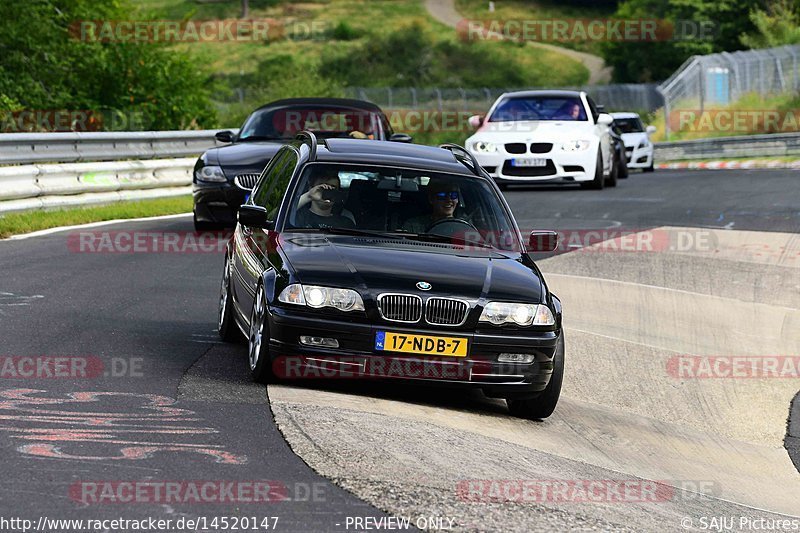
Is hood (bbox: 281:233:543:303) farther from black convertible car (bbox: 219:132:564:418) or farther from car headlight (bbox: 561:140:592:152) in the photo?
car headlight (bbox: 561:140:592:152)

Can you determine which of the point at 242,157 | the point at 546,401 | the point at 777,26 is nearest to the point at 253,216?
the point at 546,401

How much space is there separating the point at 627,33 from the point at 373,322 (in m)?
86.8

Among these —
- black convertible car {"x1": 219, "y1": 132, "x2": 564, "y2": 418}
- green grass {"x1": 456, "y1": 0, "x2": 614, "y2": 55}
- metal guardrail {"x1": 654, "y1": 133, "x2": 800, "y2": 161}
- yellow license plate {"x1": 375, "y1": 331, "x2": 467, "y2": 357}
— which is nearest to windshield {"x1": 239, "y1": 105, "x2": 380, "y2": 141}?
black convertible car {"x1": 219, "y1": 132, "x2": 564, "y2": 418}

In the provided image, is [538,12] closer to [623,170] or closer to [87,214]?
[623,170]

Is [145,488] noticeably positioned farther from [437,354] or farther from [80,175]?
[80,175]

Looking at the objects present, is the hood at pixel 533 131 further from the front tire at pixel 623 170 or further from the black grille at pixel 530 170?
the front tire at pixel 623 170

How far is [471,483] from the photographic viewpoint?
640 centimetres

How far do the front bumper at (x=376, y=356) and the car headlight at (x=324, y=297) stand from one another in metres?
0.08

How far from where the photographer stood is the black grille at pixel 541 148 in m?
23.2

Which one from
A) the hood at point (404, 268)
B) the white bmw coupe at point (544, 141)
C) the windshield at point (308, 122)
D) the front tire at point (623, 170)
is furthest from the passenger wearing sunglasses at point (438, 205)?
the front tire at point (623, 170)

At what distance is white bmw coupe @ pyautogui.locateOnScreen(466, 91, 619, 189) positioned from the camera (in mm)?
23281

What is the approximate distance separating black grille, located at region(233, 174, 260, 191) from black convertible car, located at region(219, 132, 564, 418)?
6255 mm

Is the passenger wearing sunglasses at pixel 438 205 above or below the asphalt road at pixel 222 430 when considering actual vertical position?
above

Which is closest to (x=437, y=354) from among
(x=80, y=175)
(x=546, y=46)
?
(x=80, y=175)
